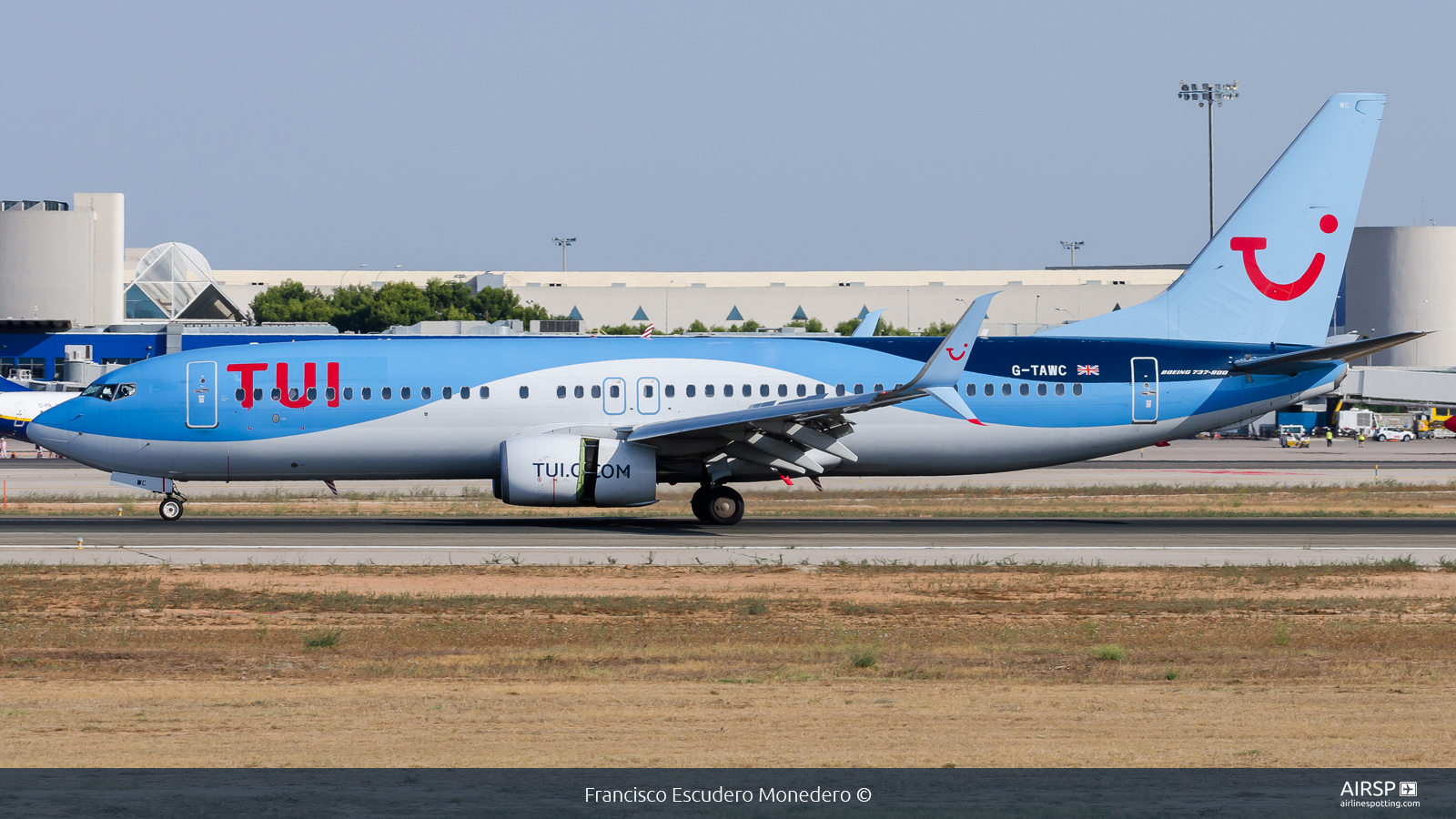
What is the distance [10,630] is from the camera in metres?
19.0

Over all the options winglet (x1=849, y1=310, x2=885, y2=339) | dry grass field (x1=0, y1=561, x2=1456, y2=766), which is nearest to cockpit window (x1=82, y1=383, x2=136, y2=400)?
dry grass field (x1=0, y1=561, x2=1456, y2=766)

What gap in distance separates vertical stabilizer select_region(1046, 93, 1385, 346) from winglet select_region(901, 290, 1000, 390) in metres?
7.08

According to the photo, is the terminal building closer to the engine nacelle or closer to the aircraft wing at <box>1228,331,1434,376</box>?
the engine nacelle

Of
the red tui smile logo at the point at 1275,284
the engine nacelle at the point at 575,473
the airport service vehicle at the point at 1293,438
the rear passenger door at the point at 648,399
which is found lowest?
the airport service vehicle at the point at 1293,438

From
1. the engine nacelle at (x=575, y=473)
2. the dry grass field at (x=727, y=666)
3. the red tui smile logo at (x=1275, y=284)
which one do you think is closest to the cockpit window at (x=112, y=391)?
the engine nacelle at (x=575, y=473)

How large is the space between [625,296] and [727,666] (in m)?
130

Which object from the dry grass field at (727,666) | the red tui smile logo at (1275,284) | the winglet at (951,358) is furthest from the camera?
the red tui smile logo at (1275,284)

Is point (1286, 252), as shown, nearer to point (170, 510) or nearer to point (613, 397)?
point (613, 397)

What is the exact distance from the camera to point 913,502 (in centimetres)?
4181

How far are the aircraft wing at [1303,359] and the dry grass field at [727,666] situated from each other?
10.7m

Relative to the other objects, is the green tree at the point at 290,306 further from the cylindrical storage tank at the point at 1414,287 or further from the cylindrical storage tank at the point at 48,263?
the cylindrical storage tank at the point at 1414,287

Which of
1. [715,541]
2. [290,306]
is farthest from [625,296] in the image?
[715,541]

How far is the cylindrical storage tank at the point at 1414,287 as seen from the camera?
154 m
